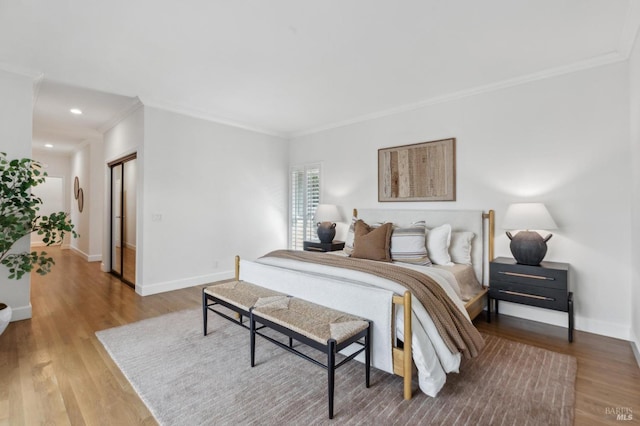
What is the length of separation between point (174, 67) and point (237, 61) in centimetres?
72

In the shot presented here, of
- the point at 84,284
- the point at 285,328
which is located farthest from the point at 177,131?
the point at 285,328

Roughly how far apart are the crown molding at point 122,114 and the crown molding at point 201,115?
0.18m

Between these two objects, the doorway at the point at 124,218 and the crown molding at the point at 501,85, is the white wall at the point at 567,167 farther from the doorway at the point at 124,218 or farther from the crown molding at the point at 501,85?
the doorway at the point at 124,218

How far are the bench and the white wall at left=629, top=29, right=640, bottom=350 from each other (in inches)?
93.8

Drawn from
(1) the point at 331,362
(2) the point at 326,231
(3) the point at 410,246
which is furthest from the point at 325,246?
(1) the point at 331,362

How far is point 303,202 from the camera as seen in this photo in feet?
19.0

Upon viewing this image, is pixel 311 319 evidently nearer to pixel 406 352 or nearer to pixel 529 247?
pixel 406 352

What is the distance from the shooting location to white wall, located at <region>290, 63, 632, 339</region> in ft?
9.35

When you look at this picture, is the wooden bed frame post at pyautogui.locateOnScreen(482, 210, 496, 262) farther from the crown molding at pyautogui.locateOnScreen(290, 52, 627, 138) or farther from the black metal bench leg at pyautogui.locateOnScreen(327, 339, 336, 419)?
the black metal bench leg at pyautogui.locateOnScreen(327, 339, 336, 419)

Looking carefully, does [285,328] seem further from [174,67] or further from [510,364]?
[174,67]

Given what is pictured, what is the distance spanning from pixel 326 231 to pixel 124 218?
3.32m

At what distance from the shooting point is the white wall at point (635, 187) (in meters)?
2.44

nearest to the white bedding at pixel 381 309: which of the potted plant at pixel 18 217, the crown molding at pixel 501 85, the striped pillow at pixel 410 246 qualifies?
the striped pillow at pixel 410 246

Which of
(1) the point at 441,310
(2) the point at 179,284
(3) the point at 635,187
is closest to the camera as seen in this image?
(1) the point at 441,310
